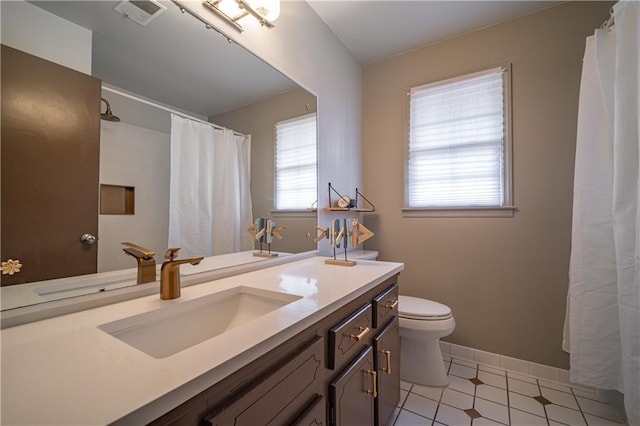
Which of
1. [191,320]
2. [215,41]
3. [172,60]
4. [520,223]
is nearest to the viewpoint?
[191,320]

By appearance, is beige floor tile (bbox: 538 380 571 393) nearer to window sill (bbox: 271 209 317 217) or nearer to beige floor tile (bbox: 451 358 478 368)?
beige floor tile (bbox: 451 358 478 368)

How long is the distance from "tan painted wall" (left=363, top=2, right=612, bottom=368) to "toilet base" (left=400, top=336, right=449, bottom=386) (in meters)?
0.44

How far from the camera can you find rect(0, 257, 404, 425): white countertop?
387 mm

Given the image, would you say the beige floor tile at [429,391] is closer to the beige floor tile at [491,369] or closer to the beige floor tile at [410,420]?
the beige floor tile at [410,420]

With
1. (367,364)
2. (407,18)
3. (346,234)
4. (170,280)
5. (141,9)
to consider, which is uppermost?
(407,18)

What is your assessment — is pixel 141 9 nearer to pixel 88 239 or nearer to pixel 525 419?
pixel 88 239

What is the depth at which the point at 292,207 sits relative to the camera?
170cm

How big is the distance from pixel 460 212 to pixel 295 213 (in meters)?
1.29

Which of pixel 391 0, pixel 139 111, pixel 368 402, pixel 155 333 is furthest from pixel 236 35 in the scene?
pixel 368 402

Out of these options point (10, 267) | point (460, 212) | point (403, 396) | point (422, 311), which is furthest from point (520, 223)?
point (10, 267)

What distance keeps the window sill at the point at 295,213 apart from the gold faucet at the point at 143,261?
71cm

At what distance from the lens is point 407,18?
1.93 metres

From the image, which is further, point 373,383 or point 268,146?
point 268,146

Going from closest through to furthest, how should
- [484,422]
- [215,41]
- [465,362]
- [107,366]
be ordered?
[107,366], [215,41], [484,422], [465,362]
